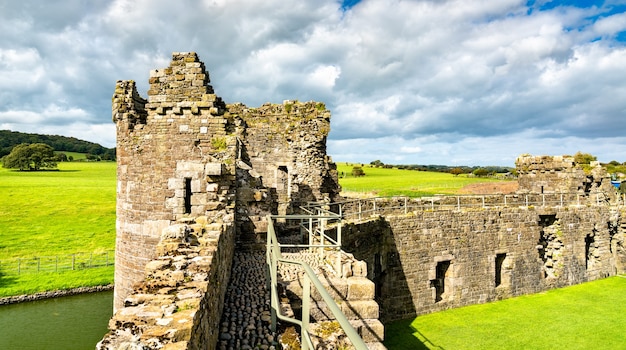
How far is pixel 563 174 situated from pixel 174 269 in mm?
24932

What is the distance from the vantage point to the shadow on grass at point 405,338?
13711mm

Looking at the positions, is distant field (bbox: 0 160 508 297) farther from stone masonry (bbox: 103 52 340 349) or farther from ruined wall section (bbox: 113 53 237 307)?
ruined wall section (bbox: 113 53 237 307)

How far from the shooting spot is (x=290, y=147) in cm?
1888

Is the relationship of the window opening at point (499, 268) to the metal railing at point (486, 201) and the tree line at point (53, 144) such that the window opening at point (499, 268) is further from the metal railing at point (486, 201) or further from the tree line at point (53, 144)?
the tree line at point (53, 144)

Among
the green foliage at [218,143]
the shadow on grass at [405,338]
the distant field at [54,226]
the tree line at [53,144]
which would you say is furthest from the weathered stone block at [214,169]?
the tree line at [53,144]

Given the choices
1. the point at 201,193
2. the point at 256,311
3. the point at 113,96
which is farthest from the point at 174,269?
the point at 113,96

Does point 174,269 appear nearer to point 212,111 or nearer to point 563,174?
point 212,111

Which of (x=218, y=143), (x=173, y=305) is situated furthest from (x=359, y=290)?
(x=218, y=143)

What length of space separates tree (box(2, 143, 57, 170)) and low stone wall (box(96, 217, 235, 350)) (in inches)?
3323

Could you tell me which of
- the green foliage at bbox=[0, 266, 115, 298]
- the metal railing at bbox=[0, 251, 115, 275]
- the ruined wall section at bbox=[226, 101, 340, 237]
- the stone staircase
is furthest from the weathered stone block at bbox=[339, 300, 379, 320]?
the metal railing at bbox=[0, 251, 115, 275]

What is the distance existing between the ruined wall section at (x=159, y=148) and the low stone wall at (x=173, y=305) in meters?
6.00

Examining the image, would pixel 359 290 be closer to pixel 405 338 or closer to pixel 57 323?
pixel 405 338

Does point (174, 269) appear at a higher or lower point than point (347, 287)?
higher

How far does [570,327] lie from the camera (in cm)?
1556
